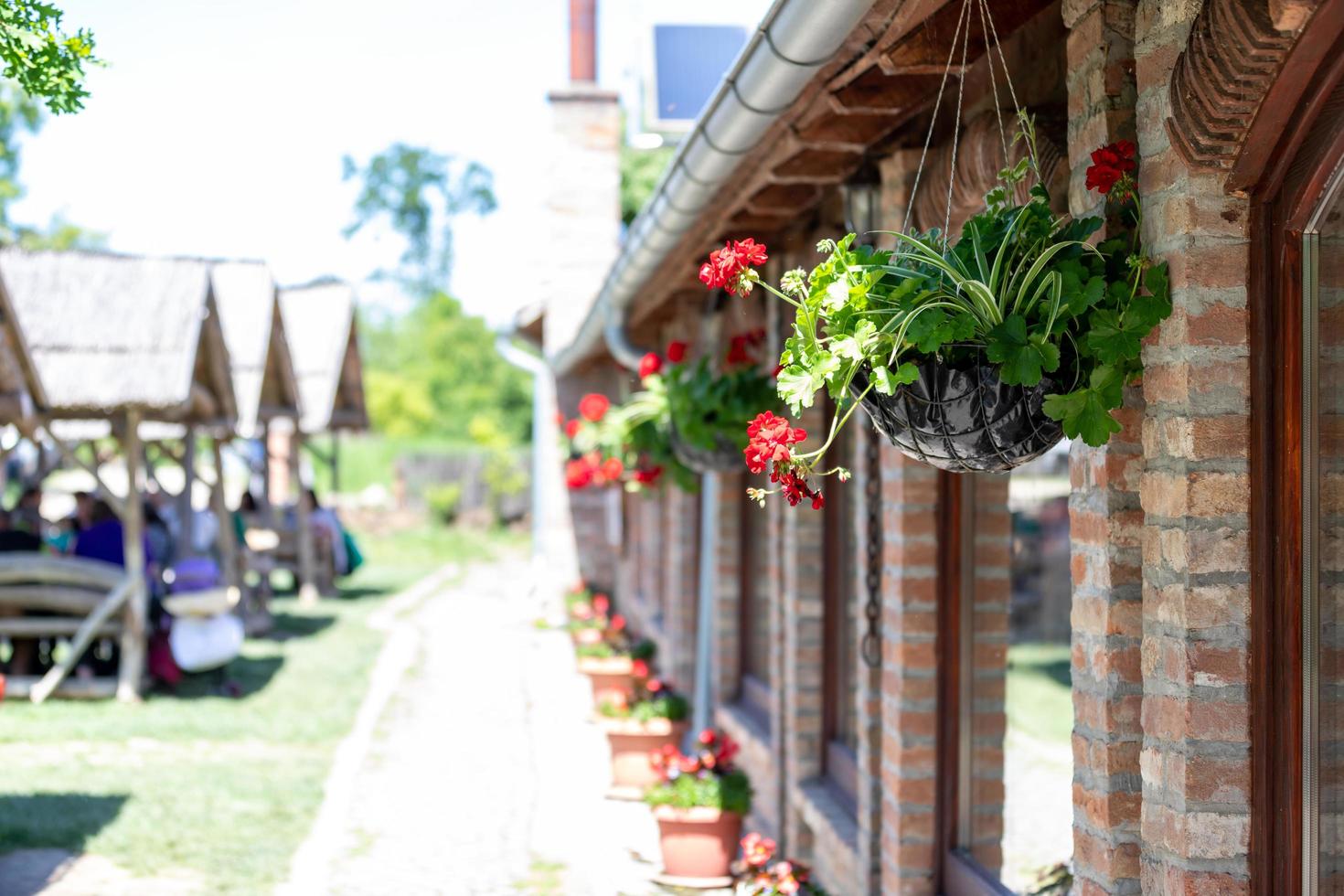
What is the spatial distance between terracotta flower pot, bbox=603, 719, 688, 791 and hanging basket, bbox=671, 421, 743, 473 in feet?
6.20

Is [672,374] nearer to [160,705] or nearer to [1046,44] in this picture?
[1046,44]

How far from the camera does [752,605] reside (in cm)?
762

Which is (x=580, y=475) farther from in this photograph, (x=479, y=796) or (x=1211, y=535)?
(x=1211, y=535)

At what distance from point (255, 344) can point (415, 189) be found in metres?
22.6

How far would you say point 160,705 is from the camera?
973cm

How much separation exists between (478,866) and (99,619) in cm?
486

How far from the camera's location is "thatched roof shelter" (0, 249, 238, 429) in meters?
9.42

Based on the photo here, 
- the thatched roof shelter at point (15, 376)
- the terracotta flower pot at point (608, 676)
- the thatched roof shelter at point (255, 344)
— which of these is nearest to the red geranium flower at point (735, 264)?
the thatched roof shelter at point (15, 376)

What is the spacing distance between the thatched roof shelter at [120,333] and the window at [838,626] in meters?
5.47

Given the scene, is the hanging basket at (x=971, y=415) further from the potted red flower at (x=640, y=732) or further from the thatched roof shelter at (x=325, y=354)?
the thatched roof shelter at (x=325, y=354)

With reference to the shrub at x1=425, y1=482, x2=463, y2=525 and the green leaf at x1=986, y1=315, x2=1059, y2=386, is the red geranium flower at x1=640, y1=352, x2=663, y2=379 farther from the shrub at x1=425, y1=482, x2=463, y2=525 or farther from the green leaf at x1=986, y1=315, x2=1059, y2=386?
the shrub at x1=425, y1=482, x2=463, y2=525

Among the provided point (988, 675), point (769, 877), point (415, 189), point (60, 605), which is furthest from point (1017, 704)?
point (415, 189)

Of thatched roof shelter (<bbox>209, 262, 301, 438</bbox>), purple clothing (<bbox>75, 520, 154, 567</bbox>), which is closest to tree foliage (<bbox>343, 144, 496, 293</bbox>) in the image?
thatched roof shelter (<bbox>209, 262, 301, 438</bbox>)

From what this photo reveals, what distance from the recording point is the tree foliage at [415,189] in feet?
116
